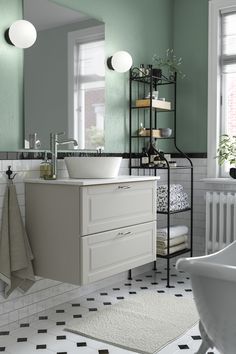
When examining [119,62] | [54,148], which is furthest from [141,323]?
[119,62]

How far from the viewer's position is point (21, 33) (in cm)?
321

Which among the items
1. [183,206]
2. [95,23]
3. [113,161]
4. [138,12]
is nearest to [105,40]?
[95,23]

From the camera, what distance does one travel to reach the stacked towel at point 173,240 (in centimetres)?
432

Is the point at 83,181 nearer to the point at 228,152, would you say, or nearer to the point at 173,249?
the point at 173,249

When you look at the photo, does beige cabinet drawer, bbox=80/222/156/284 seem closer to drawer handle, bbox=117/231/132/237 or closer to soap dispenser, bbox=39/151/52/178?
drawer handle, bbox=117/231/132/237

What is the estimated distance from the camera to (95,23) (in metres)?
4.00

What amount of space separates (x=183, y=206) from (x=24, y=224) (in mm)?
1723

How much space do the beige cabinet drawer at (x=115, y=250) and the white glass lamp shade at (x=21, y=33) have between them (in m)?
1.41

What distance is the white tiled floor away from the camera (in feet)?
9.46

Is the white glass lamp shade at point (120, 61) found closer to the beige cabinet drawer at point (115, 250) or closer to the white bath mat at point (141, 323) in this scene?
the beige cabinet drawer at point (115, 250)

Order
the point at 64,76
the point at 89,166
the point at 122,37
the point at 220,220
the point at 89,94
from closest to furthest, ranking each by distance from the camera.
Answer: the point at 89,166
the point at 64,76
the point at 89,94
the point at 122,37
the point at 220,220

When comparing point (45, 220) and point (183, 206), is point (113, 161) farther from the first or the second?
point (183, 206)

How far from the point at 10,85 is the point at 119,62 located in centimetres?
123

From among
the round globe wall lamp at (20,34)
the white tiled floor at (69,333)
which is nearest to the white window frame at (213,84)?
the white tiled floor at (69,333)
